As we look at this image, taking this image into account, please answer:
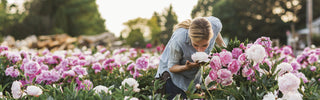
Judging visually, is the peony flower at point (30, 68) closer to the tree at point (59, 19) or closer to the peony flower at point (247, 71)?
the peony flower at point (247, 71)

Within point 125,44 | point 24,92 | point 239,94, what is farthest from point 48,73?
point 125,44

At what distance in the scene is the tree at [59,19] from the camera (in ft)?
94.9

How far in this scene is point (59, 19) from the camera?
32438 millimetres

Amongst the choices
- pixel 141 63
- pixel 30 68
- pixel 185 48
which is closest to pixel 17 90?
pixel 30 68

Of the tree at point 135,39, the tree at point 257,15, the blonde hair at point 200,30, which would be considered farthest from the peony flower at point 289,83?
the tree at point 257,15

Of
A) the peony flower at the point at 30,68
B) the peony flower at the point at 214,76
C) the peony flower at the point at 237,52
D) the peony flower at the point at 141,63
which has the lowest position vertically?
the peony flower at the point at 141,63

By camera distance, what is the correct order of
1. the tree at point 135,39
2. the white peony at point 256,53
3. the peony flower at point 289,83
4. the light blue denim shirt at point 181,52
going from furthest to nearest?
the tree at point 135,39, the light blue denim shirt at point 181,52, the white peony at point 256,53, the peony flower at point 289,83

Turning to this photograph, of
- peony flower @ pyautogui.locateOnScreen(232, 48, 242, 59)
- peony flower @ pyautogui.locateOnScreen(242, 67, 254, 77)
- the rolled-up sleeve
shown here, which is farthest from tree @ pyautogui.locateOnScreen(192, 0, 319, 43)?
peony flower @ pyautogui.locateOnScreen(242, 67, 254, 77)

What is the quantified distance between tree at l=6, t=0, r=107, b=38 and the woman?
90.6ft

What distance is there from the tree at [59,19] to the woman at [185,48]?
27.6m

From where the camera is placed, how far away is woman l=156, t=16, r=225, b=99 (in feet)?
8.03

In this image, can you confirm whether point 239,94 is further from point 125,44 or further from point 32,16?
point 32,16

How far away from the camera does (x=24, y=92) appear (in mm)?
2480

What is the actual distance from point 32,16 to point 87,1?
7016 mm
